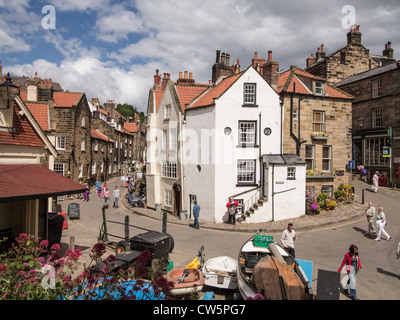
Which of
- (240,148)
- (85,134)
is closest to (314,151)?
(240,148)

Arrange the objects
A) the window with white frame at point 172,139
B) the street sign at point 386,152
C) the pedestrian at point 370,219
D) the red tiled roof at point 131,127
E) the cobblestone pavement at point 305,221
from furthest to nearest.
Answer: the red tiled roof at point 131,127 → the street sign at point 386,152 → the window with white frame at point 172,139 → the cobblestone pavement at point 305,221 → the pedestrian at point 370,219

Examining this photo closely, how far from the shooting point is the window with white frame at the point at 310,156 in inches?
872

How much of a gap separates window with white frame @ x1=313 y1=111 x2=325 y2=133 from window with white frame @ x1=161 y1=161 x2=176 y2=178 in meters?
11.9

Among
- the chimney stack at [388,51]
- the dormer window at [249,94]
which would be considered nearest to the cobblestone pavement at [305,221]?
the dormer window at [249,94]

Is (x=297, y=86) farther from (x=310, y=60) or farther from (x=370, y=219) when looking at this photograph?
(x=310, y=60)

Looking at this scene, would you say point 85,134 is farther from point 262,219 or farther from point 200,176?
point 262,219

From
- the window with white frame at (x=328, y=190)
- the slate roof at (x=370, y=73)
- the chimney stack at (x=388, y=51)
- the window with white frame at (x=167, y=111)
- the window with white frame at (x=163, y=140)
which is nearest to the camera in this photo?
the window with white frame at (x=328, y=190)

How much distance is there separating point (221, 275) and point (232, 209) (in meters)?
9.72

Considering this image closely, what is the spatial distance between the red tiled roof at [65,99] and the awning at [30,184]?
68.5 ft

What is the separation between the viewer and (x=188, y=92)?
24.6 metres

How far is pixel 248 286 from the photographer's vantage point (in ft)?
24.7

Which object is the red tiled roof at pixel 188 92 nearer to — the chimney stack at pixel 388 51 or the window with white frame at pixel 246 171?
the window with white frame at pixel 246 171

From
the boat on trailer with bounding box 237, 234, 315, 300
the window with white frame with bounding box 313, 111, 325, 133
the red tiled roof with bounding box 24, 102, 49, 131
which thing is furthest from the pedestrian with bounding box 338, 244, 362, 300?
the red tiled roof with bounding box 24, 102, 49, 131
